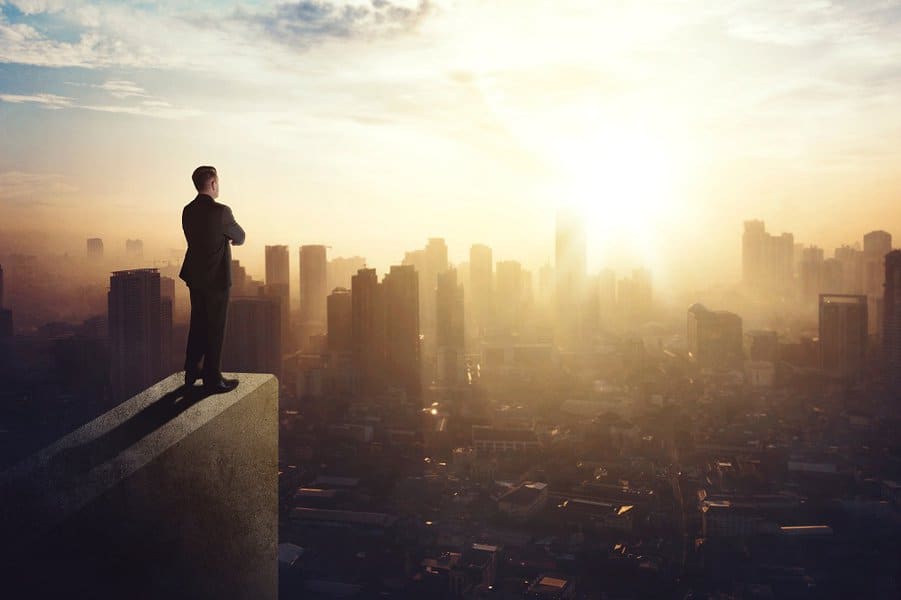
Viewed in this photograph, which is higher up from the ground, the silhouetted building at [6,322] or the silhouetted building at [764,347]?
the silhouetted building at [6,322]

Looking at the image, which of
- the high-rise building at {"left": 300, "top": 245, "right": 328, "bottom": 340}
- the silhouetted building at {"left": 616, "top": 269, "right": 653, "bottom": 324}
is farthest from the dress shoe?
the silhouetted building at {"left": 616, "top": 269, "right": 653, "bottom": 324}

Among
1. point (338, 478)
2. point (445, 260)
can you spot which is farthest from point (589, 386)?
point (338, 478)

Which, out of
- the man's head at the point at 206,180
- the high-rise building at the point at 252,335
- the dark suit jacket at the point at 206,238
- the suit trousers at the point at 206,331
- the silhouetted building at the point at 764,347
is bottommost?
the silhouetted building at the point at 764,347

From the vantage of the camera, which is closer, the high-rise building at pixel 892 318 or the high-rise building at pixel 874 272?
the high-rise building at pixel 892 318

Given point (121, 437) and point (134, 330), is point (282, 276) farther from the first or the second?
point (121, 437)

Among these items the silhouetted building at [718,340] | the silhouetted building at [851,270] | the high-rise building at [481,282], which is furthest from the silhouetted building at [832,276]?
the high-rise building at [481,282]

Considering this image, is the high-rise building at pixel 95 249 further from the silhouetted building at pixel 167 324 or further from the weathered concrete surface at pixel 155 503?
the weathered concrete surface at pixel 155 503

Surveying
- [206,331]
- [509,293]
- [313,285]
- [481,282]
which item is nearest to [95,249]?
[206,331]
